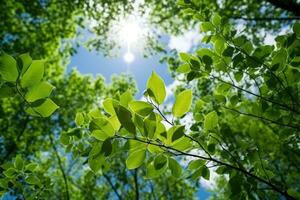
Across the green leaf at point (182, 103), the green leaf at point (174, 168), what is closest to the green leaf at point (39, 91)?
the green leaf at point (182, 103)

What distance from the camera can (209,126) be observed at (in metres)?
1.68

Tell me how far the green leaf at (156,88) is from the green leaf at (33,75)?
0.38 meters

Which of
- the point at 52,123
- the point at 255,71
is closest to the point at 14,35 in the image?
the point at 52,123

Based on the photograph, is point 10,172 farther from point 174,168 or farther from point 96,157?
point 174,168

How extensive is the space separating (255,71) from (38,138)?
17548 mm

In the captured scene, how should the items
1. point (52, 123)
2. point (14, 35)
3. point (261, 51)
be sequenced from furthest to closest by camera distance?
point (52, 123) → point (14, 35) → point (261, 51)

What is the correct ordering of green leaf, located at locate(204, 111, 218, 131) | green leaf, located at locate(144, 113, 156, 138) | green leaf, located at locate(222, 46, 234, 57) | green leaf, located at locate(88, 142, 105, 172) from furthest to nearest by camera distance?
green leaf, located at locate(222, 46, 234, 57), green leaf, located at locate(204, 111, 218, 131), green leaf, located at locate(88, 142, 105, 172), green leaf, located at locate(144, 113, 156, 138)

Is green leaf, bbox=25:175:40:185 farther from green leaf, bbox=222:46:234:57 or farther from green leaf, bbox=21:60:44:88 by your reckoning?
green leaf, bbox=222:46:234:57

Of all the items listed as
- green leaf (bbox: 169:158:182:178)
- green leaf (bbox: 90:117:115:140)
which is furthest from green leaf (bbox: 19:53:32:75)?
green leaf (bbox: 169:158:182:178)

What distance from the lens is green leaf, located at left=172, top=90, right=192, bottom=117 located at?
4.11ft

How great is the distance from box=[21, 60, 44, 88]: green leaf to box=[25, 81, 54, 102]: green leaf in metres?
0.02

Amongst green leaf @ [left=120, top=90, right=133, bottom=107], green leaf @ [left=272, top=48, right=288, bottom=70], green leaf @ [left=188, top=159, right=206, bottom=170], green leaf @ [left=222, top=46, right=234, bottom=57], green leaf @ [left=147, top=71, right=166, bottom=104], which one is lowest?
green leaf @ [left=188, top=159, right=206, bottom=170]

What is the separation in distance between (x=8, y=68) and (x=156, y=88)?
20.4 inches

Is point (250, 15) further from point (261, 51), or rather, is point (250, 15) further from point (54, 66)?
point (261, 51)
